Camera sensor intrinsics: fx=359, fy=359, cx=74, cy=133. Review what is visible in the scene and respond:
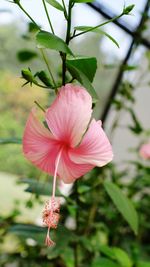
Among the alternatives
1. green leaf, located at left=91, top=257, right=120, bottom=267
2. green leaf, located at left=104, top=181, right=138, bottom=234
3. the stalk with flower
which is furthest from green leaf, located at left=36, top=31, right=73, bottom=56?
green leaf, located at left=91, top=257, right=120, bottom=267

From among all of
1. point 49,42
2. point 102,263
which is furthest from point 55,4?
point 102,263

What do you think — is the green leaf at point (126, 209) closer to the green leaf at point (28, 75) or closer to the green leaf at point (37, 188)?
the green leaf at point (37, 188)

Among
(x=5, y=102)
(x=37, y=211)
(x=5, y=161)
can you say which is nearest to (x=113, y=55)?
(x=5, y=102)

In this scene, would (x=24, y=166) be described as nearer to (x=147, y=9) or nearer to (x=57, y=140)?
(x=147, y=9)

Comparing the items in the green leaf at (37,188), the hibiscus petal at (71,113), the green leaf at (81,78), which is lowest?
the green leaf at (37,188)

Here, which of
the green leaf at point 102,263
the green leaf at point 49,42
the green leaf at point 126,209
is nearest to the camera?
the green leaf at point 49,42

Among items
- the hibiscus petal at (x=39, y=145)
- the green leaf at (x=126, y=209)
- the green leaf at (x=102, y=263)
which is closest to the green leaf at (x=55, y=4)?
the hibiscus petal at (x=39, y=145)

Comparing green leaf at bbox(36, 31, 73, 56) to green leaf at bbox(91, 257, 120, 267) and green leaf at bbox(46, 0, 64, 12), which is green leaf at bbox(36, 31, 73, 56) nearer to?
green leaf at bbox(46, 0, 64, 12)
